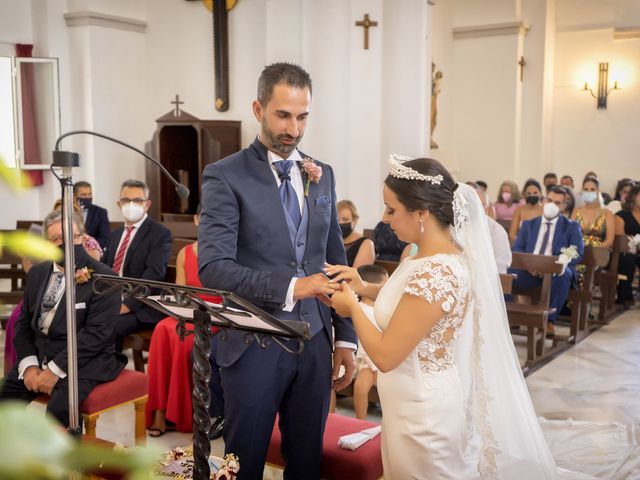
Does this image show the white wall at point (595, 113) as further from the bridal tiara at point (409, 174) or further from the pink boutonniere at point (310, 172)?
the pink boutonniere at point (310, 172)

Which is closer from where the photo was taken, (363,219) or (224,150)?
(363,219)

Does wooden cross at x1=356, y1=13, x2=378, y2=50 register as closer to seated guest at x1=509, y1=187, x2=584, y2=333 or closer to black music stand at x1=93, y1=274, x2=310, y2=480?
seated guest at x1=509, y1=187, x2=584, y2=333

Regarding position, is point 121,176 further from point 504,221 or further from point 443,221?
point 443,221

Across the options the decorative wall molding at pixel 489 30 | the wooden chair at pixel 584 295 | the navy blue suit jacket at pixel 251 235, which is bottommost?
the wooden chair at pixel 584 295

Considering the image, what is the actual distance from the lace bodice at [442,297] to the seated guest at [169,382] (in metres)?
2.36

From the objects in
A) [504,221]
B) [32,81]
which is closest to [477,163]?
[504,221]

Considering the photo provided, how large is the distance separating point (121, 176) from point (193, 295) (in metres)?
9.67

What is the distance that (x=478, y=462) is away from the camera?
2588 millimetres

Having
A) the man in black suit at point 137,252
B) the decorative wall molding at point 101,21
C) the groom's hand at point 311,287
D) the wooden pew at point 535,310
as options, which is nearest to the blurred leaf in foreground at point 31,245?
the groom's hand at point 311,287

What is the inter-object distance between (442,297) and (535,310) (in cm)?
426

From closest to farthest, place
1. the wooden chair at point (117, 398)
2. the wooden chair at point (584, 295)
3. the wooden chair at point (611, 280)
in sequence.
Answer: the wooden chair at point (117, 398), the wooden chair at point (584, 295), the wooden chair at point (611, 280)

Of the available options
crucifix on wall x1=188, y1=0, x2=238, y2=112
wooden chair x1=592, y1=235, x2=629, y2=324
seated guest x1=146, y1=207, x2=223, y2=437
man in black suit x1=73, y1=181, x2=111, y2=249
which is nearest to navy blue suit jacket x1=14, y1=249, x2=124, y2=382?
seated guest x1=146, y1=207, x2=223, y2=437

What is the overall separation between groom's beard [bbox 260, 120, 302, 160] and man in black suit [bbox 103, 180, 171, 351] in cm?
322

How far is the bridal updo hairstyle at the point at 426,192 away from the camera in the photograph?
7.85 ft
